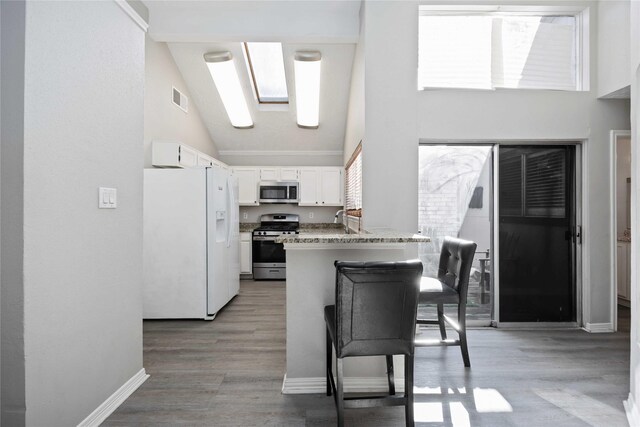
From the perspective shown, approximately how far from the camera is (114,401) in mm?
2158

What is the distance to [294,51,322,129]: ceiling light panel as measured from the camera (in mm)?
4516

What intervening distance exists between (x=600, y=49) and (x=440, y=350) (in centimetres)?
332

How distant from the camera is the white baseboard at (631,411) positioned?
75.8 inches

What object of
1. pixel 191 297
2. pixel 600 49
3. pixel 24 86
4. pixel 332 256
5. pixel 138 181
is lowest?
pixel 191 297

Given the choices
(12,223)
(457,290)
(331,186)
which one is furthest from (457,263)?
(331,186)

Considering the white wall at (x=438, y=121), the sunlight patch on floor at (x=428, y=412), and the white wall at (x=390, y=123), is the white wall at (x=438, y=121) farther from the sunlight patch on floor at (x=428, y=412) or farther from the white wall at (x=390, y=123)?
the sunlight patch on floor at (x=428, y=412)

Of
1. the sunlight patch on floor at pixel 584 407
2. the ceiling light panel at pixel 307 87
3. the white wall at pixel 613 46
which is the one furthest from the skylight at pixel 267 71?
the sunlight patch on floor at pixel 584 407

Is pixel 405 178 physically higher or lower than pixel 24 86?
lower

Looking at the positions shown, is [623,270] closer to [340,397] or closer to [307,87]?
[340,397]

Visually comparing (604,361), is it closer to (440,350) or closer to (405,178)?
(440,350)

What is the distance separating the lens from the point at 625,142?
469 cm

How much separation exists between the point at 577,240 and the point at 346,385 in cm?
295

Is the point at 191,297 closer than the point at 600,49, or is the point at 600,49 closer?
the point at 600,49

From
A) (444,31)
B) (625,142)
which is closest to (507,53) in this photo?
(444,31)
